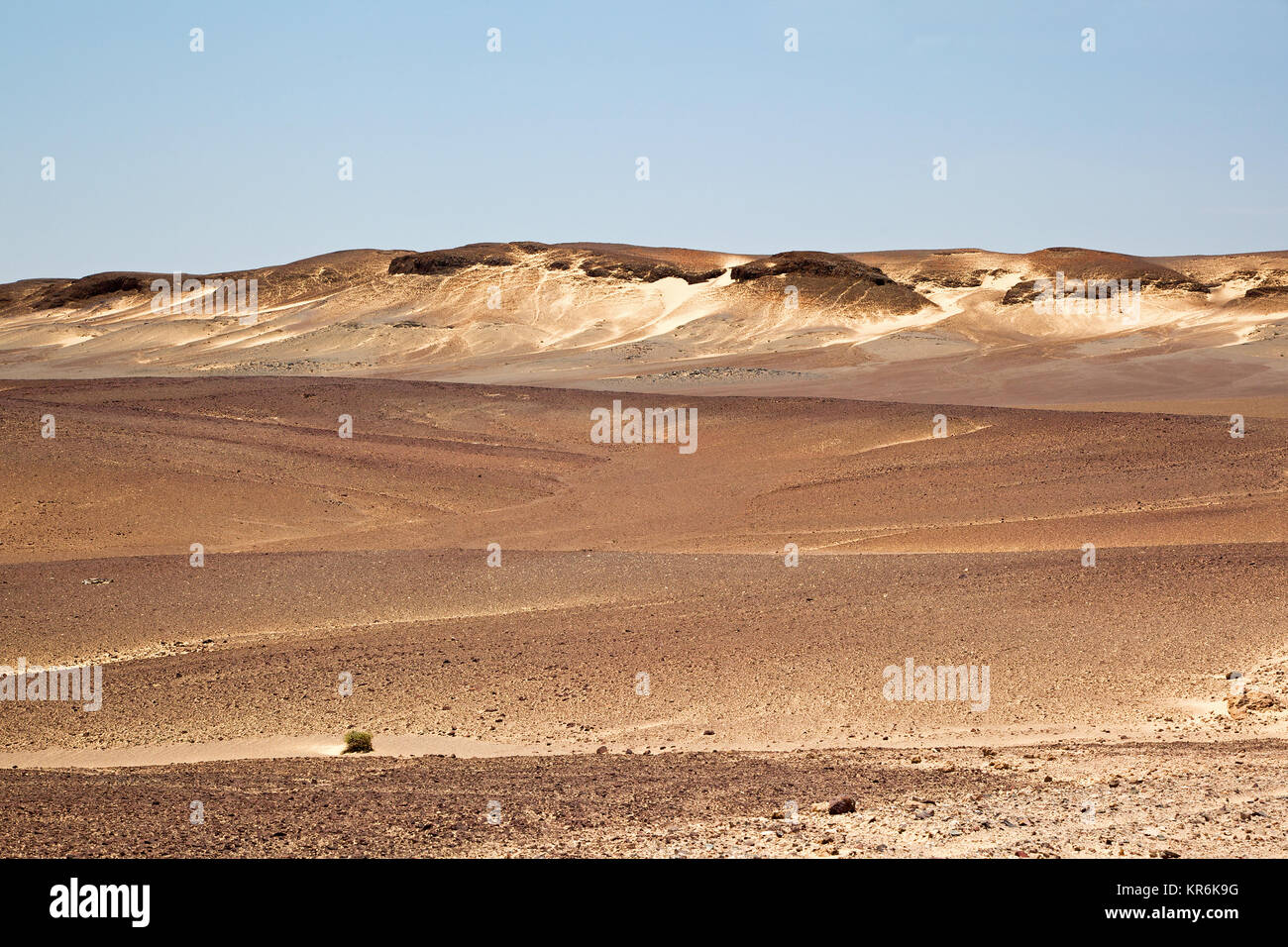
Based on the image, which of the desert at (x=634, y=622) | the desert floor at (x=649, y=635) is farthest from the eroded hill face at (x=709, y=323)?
the desert floor at (x=649, y=635)

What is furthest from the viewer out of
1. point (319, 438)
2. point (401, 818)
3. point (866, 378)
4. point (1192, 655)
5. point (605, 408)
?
point (866, 378)

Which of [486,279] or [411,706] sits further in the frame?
[486,279]

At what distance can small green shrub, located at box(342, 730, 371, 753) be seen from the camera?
10852 mm

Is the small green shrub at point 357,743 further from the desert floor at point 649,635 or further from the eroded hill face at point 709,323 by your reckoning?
the eroded hill face at point 709,323

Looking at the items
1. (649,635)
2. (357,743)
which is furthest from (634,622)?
(357,743)

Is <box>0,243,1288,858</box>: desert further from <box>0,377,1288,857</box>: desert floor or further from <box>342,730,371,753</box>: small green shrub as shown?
<box>342,730,371,753</box>: small green shrub

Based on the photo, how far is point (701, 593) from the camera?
54.5 ft

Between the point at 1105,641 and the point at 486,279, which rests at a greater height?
the point at 486,279

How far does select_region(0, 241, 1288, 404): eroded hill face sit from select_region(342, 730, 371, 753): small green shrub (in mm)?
39464

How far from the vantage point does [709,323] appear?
83.4m

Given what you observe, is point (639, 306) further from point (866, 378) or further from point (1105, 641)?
point (1105, 641)

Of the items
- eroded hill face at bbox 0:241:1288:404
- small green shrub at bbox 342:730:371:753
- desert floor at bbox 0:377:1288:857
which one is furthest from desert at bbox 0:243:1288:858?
eroded hill face at bbox 0:241:1288:404

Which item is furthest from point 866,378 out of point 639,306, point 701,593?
point 701,593

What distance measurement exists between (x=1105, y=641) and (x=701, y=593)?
17.0ft
